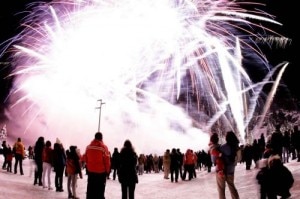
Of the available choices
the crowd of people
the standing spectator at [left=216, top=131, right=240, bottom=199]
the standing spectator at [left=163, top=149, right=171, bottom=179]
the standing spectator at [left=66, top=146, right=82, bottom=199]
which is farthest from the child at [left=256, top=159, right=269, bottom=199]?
the standing spectator at [left=163, top=149, right=171, bottom=179]

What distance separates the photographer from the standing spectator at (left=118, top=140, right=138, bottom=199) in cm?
1095

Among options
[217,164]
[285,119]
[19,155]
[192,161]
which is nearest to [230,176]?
[217,164]

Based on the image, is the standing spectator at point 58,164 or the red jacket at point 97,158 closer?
the red jacket at point 97,158

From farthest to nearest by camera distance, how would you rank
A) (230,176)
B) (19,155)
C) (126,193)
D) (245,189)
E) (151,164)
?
(151,164), (19,155), (245,189), (126,193), (230,176)

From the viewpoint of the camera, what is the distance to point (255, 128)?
101438mm

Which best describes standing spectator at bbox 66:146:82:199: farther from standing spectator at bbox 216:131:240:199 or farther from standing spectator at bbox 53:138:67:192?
standing spectator at bbox 216:131:240:199

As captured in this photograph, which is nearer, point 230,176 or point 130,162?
point 230,176

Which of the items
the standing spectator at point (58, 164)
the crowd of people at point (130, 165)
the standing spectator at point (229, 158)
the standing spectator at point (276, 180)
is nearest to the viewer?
the standing spectator at point (276, 180)

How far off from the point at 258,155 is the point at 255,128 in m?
81.9

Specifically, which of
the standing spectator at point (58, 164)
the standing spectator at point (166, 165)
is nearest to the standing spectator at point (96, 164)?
the standing spectator at point (58, 164)

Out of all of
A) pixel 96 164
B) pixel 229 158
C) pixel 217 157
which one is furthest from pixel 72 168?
pixel 229 158

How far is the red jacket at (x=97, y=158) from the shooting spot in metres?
10.2

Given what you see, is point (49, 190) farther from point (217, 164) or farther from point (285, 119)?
point (285, 119)

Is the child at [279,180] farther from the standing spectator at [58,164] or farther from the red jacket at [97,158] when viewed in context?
the standing spectator at [58,164]
